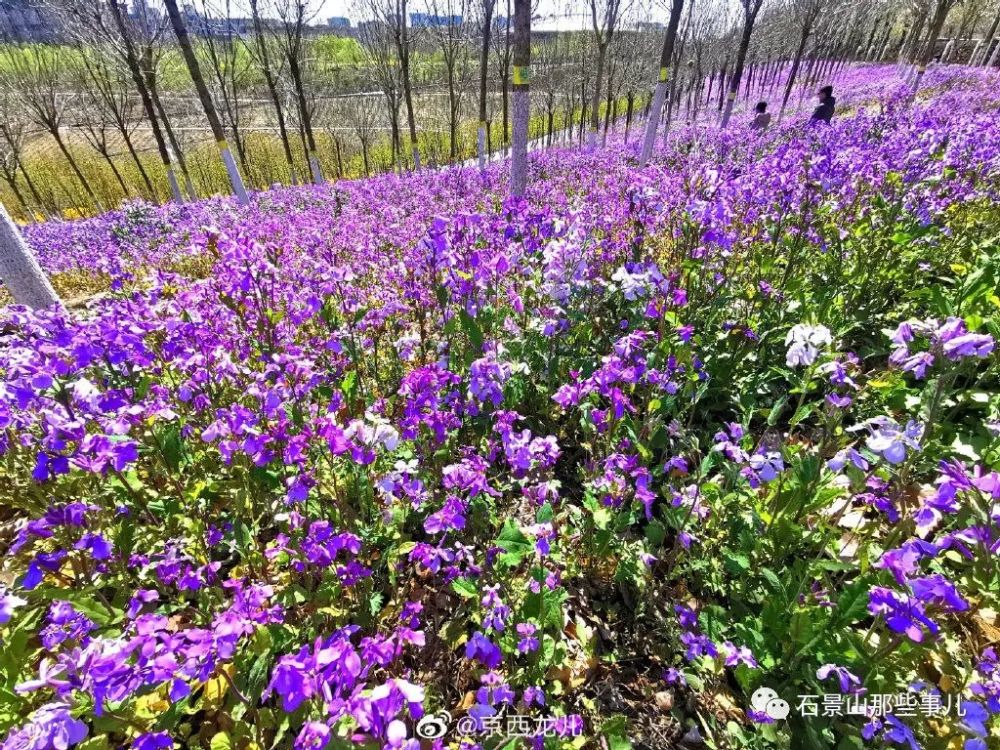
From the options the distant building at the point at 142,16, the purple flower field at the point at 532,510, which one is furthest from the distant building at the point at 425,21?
the purple flower field at the point at 532,510

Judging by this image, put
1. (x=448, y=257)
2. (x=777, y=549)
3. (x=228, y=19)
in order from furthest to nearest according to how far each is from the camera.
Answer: (x=228, y=19), (x=448, y=257), (x=777, y=549)

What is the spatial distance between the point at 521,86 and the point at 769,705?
855 cm

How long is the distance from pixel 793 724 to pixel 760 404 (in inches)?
84.8

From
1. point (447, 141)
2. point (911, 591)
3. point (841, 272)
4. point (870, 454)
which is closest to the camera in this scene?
point (911, 591)

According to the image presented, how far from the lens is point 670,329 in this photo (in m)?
3.89

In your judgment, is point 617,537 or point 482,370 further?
point 617,537

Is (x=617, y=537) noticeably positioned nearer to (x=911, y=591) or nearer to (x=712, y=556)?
(x=712, y=556)

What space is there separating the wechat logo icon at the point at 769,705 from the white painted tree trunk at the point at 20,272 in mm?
6441

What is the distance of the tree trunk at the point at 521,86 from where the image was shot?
25.0 ft

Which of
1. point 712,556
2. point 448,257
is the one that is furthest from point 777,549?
point 448,257

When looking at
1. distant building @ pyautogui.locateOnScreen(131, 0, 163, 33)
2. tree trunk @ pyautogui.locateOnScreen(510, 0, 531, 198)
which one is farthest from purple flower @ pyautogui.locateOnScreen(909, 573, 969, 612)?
distant building @ pyautogui.locateOnScreen(131, 0, 163, 33)

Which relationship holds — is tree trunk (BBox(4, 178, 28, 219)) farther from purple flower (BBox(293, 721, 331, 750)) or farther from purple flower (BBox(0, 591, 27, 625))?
purple flower (BBox(293, 721, 331, 750))

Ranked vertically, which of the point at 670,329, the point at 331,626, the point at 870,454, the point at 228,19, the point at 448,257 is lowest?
the point at 331,626

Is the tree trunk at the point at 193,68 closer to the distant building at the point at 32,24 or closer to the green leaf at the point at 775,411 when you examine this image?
the distant building at the point at 32,24
